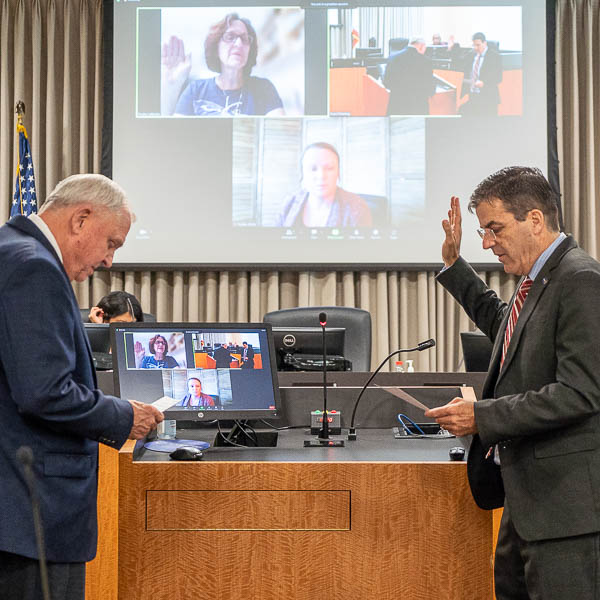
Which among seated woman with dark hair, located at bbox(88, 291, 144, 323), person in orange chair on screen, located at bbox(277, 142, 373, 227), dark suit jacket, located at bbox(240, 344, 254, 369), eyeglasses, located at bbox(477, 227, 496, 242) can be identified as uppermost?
person in orange chair on screen, located at bbox(277, 142, 373, 227)

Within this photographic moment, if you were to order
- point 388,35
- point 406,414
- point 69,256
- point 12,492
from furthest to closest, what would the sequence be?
point 388,35
point 406,414
point 69,256
point 12,492

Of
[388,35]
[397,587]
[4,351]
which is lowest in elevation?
[397,587]

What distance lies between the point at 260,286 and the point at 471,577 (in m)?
3.37

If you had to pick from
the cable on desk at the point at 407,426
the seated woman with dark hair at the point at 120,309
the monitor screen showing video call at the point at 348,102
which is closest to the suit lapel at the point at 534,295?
the cable on desk at the point at 407,426

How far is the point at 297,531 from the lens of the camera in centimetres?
221

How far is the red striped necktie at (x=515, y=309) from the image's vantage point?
1990 millimetres

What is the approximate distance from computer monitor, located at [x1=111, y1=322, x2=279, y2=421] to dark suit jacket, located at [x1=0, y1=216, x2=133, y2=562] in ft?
2.90

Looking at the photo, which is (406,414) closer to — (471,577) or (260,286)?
(471,577)

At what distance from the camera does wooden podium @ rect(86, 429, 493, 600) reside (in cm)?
220

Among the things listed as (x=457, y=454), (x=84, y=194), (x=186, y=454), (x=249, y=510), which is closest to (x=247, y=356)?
(x=186, y=454)

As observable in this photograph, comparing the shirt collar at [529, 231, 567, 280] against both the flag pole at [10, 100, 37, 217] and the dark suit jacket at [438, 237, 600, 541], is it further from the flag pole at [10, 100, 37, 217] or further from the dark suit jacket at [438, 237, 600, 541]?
the flag pole at [10, 100, 37, 217]

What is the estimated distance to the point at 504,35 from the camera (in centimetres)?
525

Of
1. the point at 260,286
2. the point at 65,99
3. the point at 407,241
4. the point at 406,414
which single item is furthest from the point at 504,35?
the point at 406,414

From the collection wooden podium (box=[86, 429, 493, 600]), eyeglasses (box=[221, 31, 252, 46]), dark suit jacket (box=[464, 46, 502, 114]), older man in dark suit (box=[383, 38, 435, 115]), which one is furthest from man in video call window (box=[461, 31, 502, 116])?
wooden podium (box=[86, 429, 493, 600])
